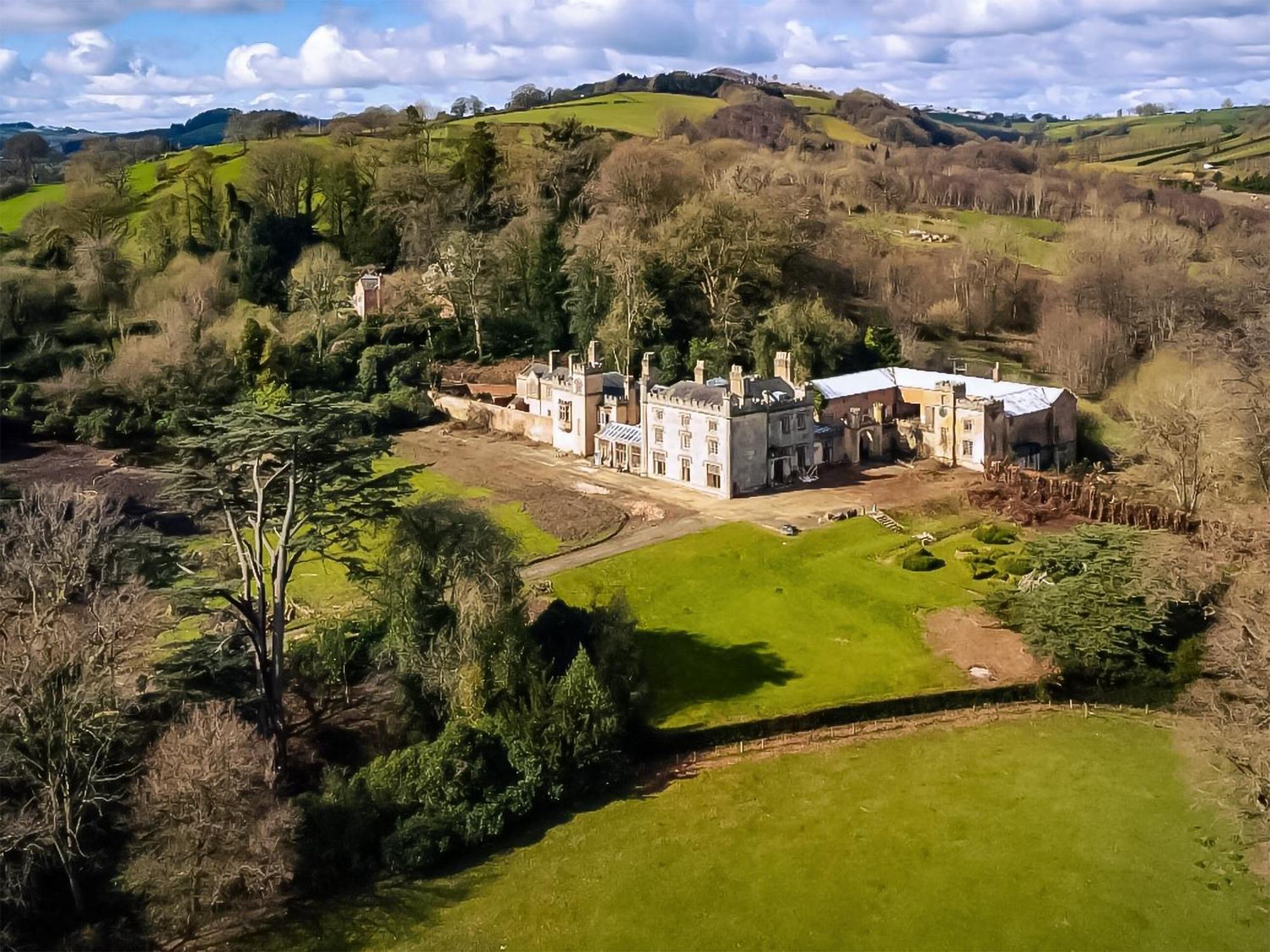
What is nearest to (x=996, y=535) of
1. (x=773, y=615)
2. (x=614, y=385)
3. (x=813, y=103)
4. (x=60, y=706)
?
(x=773, y=615)

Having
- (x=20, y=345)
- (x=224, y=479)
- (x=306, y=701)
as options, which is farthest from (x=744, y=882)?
(x=20, y=345)

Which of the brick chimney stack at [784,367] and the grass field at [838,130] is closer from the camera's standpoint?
the brick chimney stack at [784,367]

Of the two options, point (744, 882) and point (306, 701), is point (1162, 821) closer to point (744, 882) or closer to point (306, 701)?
point (744, 882)

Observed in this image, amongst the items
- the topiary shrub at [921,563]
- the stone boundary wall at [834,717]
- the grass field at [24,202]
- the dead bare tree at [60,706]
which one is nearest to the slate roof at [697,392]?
the topiary shrub at [921,563]

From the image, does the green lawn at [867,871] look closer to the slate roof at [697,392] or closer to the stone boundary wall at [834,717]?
the stone boundary wall at [834,717]

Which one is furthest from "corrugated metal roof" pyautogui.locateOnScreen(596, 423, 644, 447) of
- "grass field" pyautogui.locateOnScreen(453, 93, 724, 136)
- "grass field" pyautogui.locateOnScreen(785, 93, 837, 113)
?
"grass field" pyautogui.locateOnScreen(785, 93, 837, 113)

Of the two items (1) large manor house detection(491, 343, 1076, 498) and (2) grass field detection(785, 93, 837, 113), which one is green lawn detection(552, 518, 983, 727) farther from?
(2) grass field detection(785, 93, 837, 113)

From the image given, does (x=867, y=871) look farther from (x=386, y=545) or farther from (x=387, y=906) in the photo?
(x=386, y=545)
